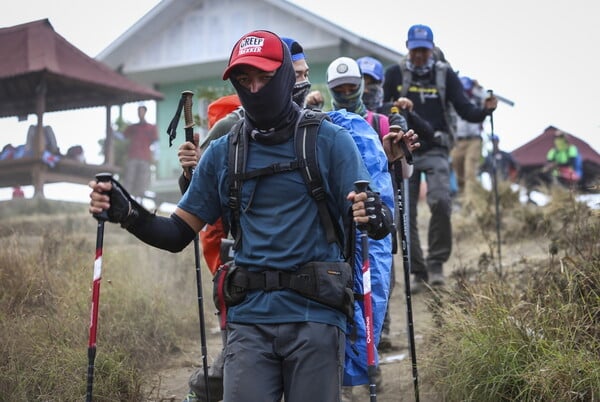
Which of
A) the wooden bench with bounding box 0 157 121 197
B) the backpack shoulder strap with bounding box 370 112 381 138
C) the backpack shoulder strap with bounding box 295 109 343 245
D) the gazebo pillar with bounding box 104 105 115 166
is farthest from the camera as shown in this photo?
the gazebo pillar with bounding box 104 105 115 166

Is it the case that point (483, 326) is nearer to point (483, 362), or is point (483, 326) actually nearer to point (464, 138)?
point (483, 362)

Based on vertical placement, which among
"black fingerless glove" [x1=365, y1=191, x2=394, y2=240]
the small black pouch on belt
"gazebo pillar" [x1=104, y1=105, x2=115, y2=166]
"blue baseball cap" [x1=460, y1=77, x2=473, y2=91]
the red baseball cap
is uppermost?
"blue baseball cap" [x1=460, y1=77, x2=473, y2=91]

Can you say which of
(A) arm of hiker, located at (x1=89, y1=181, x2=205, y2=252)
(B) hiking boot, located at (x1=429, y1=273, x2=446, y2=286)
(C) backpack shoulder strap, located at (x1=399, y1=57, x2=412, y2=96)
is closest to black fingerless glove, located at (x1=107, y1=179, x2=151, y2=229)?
(A) arm of hiker, located at (x1=89, y1=181, x2=205, y2=252)

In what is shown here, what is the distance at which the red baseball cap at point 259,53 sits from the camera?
3.90 meters

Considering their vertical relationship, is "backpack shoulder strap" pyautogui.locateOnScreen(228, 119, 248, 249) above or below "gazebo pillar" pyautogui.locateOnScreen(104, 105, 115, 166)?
below

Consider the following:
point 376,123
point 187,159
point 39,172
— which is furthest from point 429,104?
point 39,172

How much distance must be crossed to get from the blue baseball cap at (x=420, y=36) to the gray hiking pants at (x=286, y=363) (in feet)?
17.4

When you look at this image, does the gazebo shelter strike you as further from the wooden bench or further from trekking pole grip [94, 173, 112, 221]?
trekking pole grip [94, 173, 112, 221]

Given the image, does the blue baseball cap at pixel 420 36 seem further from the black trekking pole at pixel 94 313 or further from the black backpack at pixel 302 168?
the black trekking pole at pixel 94 313

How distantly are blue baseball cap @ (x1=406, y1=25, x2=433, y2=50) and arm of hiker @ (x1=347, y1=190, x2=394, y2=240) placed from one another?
5028mm

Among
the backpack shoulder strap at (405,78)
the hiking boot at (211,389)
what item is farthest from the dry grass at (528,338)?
the backpack shoulder strap at (405,78)

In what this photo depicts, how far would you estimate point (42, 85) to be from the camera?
40.1ft

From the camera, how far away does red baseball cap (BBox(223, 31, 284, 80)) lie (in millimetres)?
3904

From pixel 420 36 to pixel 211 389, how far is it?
462 centimetres
